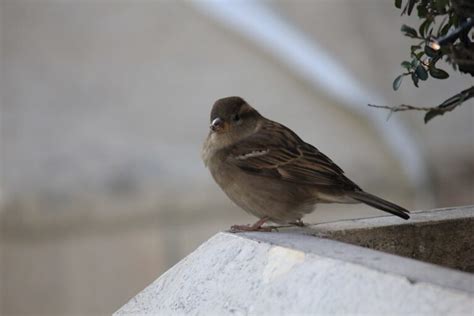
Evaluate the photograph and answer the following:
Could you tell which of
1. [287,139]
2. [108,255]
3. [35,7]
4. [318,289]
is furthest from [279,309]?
[35,7]

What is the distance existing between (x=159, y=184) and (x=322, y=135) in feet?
4.96

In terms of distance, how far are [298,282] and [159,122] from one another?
19.7ft

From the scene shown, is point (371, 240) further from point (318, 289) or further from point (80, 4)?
point (80, 4)

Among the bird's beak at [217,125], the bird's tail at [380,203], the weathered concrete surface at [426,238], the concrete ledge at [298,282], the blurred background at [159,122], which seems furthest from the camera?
the blurred background at [159,122]

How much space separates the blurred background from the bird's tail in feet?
11.2

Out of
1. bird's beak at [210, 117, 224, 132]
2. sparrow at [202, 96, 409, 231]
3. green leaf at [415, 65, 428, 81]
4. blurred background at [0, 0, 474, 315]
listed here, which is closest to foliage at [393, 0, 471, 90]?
green leaf at [415, 65, 428, 81]

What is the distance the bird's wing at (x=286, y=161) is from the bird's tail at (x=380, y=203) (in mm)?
49

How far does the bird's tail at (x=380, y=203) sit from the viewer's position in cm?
267

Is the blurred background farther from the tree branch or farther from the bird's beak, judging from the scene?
the tree branch

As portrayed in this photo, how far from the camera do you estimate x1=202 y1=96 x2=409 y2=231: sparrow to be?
3.31m

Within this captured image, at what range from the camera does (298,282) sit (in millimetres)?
1949

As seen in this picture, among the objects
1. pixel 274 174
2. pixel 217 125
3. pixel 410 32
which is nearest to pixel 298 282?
pixel 410 32

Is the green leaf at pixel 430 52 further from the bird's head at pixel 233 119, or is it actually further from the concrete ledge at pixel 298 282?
the bird's head at pixel 233 119

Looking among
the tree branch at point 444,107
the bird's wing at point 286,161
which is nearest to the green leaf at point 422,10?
the tree branch at point 444,107
